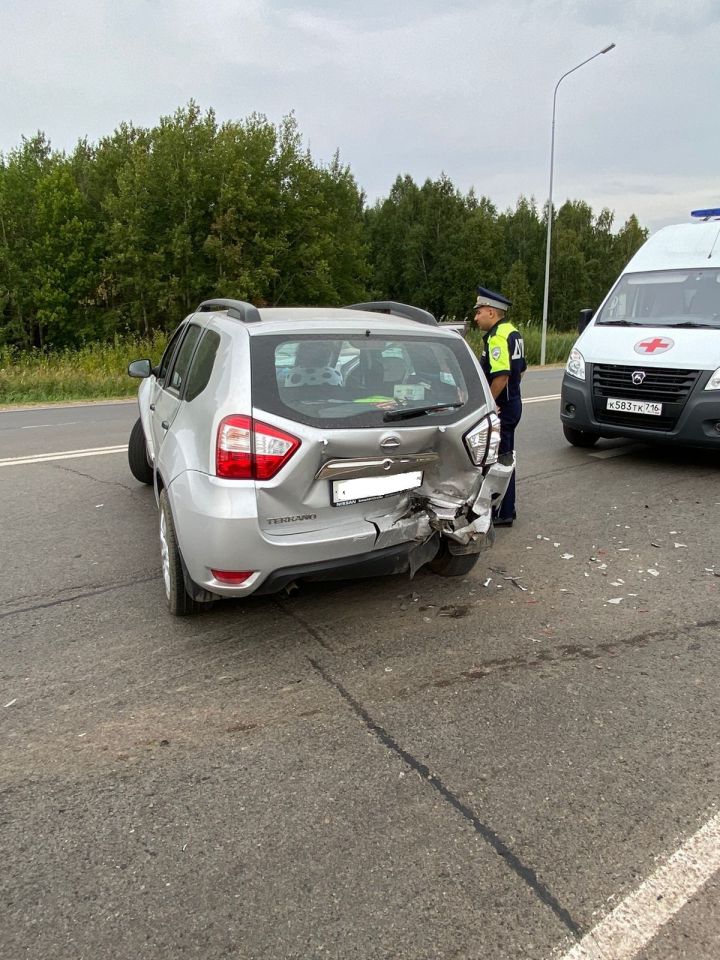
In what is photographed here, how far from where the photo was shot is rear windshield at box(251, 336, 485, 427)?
11.5ft

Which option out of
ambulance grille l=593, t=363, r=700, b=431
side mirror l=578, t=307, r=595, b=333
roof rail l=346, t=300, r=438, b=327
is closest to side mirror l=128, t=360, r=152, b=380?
roof rail l=346, t=300, r=438, b=327

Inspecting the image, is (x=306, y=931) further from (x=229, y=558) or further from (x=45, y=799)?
(x=229, y=558)

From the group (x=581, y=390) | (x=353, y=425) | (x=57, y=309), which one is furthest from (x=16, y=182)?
(x=353, y=425)

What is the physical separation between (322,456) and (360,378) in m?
0.52

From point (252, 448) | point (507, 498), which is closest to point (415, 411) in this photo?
point (252, 448)

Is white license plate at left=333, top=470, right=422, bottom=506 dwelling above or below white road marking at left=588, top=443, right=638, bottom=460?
above

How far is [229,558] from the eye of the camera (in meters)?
3.39

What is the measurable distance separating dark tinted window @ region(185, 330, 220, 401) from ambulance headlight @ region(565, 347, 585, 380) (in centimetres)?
484

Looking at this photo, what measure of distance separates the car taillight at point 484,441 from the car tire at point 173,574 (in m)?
1.60

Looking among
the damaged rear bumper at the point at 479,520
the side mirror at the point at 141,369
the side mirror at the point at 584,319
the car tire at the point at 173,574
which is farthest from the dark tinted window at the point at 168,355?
the side mirror at the point at 584,319

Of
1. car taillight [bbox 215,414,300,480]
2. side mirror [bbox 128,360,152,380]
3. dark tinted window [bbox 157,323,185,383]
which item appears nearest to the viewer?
car taillight [bbox 215,414,300,480]

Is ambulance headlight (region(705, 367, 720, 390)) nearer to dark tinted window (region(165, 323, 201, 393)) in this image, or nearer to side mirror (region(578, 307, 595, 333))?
side mirror (region(578, 307, 595, 333))

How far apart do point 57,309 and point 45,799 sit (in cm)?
4462

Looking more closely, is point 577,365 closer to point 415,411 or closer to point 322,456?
point 415,411
